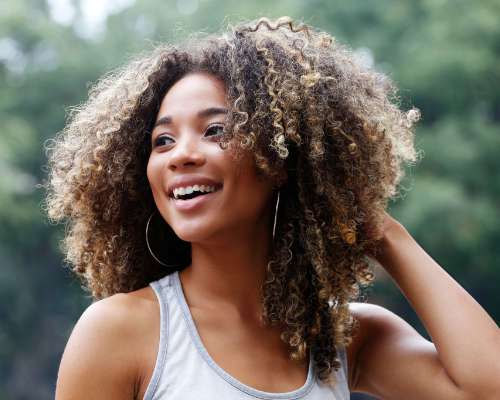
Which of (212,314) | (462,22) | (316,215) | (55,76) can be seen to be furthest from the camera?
(55,76)

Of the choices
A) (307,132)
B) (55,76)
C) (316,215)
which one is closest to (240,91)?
(307,132)

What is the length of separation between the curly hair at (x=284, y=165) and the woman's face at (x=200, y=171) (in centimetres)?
5

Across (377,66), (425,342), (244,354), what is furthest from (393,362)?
(377,66)

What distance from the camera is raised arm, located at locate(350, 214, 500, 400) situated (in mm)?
2275

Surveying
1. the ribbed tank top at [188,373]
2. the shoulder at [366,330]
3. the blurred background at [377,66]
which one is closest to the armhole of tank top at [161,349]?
the ribbed tank top at [188,373]

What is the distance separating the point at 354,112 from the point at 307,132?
0.16 meters

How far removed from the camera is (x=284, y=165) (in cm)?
236

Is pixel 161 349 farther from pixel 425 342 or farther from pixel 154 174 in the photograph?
pixel 425 342

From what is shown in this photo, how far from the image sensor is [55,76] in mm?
18047

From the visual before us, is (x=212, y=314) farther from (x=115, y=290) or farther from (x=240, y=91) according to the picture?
(x=240, y=91)

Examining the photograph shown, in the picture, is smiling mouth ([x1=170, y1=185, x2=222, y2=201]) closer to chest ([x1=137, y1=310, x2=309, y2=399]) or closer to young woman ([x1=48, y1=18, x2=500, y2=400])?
young woman ([x1=48, y1=18, x2=500, y2=400])

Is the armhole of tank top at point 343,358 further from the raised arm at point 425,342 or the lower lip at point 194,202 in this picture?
the lower lip at point 194,202

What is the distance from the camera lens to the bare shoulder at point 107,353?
6.60ft

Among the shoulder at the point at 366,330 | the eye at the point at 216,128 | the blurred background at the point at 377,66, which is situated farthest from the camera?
the blurred background at the point at 377,66
